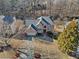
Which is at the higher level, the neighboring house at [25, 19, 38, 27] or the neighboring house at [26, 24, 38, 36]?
the neighboring house at [25, 19, 38, 27]

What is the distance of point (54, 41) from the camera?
2195 millimetres

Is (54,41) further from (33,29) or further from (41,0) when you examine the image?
(41,0)

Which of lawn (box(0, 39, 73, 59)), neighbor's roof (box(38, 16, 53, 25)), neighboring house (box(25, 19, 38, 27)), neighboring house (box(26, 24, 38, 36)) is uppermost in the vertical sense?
neighbor's roof (box(38, 16, 53, 25))

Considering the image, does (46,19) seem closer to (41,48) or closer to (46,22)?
(46,22)

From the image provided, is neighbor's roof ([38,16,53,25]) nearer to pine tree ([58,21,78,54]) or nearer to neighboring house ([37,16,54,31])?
neighboring house ([37,16,54,31])

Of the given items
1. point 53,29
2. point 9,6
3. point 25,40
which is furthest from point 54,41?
point 9,6

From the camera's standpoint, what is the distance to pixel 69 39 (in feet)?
7.06

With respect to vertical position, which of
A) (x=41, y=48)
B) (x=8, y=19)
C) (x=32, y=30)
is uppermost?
(x=8, y=19)

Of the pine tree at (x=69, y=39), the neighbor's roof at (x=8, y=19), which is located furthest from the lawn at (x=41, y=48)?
the neighbor's roof at (x=8, y=19)

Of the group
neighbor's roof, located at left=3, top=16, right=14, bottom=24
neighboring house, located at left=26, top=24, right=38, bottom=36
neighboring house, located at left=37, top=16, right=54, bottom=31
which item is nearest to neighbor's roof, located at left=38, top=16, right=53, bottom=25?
neighboring house, located at left=37, top=16, right=54, bottom=31

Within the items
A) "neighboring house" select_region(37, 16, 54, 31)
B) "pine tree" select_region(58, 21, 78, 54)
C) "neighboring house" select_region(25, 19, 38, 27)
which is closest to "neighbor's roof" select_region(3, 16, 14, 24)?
"neighboring house" select_region(25, 19, 38, 27)

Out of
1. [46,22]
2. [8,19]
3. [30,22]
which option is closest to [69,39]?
[46,22]

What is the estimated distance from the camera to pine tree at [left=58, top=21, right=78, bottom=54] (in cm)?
214

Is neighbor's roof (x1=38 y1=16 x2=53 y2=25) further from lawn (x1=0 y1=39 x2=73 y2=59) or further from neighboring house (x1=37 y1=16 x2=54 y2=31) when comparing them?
lawn (x1=0 y1=39 x2=73 y2=59)
